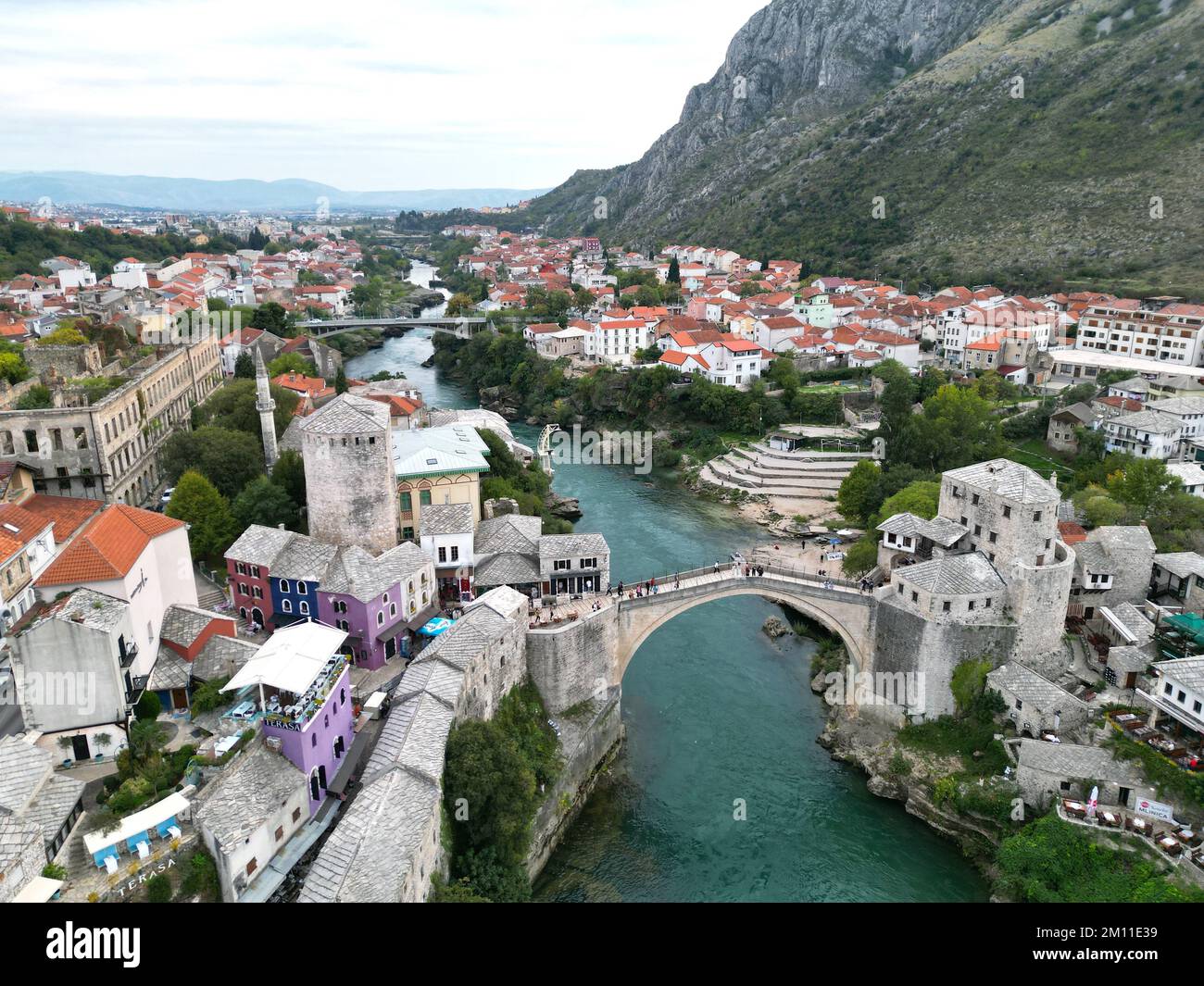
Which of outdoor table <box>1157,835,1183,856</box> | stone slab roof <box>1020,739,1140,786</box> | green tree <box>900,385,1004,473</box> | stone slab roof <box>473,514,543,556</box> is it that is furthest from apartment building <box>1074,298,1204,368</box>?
stone slab roof <box>473,514,543,556</box>

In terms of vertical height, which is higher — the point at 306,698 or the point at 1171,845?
the point at 306,698

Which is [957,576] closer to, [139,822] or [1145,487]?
[1145,487]

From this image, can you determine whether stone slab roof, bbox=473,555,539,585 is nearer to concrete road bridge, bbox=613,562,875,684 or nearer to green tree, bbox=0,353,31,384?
concrete road bridge, bbox=613,562,875,684

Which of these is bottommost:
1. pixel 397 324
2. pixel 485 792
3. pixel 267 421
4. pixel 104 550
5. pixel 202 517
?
pixel 485 792

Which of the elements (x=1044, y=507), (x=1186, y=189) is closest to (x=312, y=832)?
(x=1044, y=507)

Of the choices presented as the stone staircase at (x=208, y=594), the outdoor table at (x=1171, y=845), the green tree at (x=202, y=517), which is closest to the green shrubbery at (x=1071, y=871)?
the outdoor table at (x=1171, y=845)

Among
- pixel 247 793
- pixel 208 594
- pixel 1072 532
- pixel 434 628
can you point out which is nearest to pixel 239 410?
pixel 208 594
